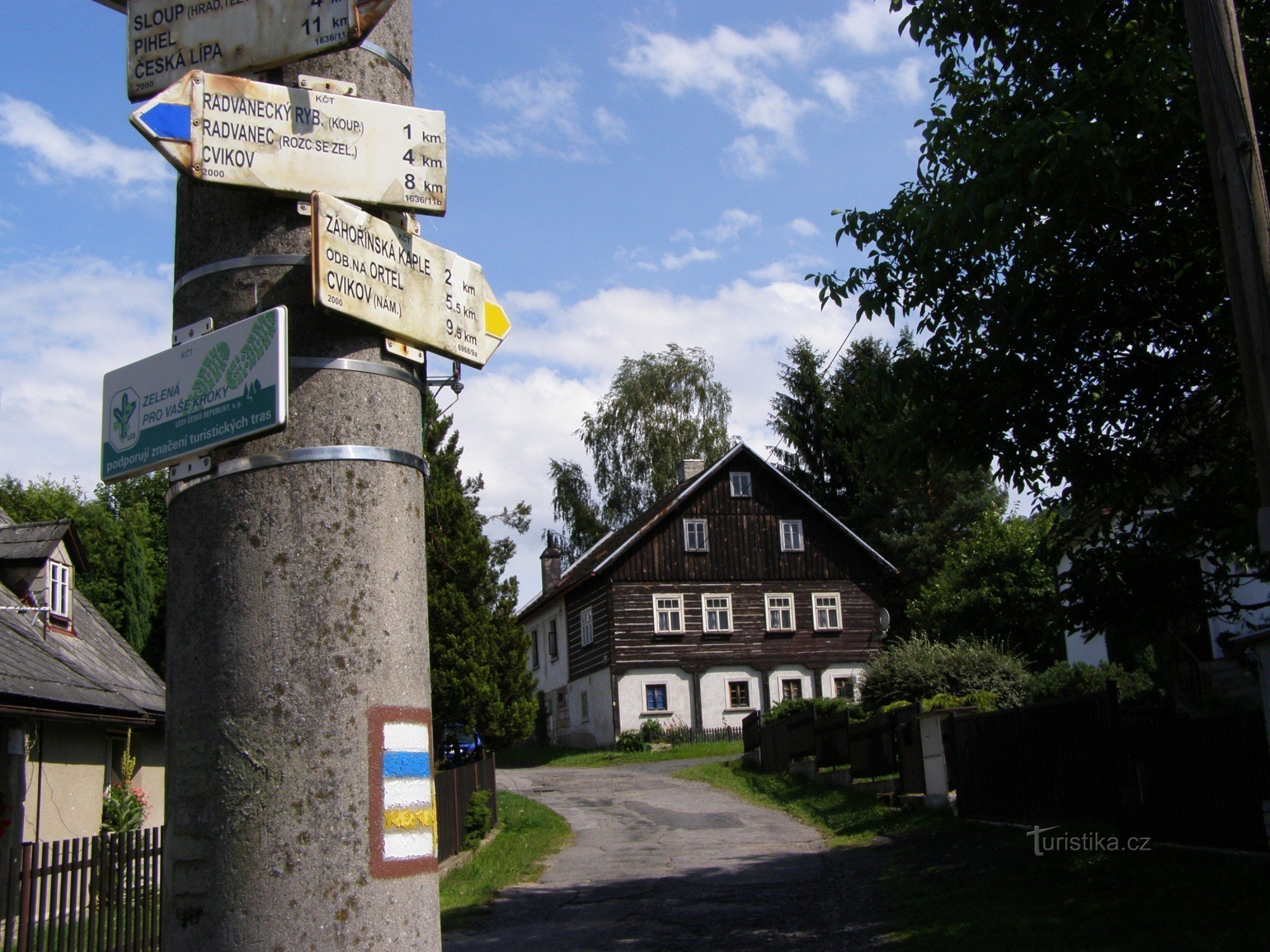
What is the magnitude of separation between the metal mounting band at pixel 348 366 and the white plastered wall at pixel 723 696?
36325mm

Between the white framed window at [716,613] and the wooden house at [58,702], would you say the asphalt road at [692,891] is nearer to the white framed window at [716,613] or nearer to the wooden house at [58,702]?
the wooden house at [58,702]

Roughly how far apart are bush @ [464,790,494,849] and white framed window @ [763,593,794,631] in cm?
2330

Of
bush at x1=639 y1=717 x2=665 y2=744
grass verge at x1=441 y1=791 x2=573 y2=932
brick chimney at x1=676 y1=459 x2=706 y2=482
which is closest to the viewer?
grass verge at x1=441 y1=791 x2=573 y2=932

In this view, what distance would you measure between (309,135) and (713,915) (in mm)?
9578

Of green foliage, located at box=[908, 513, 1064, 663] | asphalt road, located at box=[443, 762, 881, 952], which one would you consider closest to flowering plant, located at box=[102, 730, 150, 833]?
asphalt road, located at box=[443, 762, 881, 952]

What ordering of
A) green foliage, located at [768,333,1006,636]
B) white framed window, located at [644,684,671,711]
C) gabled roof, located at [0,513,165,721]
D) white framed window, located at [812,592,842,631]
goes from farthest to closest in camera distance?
green foliage, located at [768,333,1006,636], white framed window, located at [812,592,842,631], white framed window, located at [644,684,671,711], gabled roof, located at [0,513,165,721]

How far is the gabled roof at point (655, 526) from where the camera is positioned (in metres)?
38.7

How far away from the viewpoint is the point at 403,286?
2.99 meters

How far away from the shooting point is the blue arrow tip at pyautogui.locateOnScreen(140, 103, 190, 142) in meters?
2.77

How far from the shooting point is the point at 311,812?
2469mm

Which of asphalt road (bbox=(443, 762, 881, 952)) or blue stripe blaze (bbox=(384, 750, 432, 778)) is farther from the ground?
blue stripe blaze (bbox=(384, 750, 432, 778))

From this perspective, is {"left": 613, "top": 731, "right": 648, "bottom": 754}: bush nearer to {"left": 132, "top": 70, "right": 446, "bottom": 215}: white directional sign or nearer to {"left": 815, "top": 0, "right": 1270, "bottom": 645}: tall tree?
{"left": 815, "top": 0, "right": 1270, "bottom": 645}: tall tree

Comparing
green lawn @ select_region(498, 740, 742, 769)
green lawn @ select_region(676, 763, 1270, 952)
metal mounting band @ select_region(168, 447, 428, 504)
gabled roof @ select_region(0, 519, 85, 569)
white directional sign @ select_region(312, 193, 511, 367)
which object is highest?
gabled roof @ select_region(0, 519, 85, 569)

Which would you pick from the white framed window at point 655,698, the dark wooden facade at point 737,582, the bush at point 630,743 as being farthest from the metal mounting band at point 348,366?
the white framed window at point 655,698
